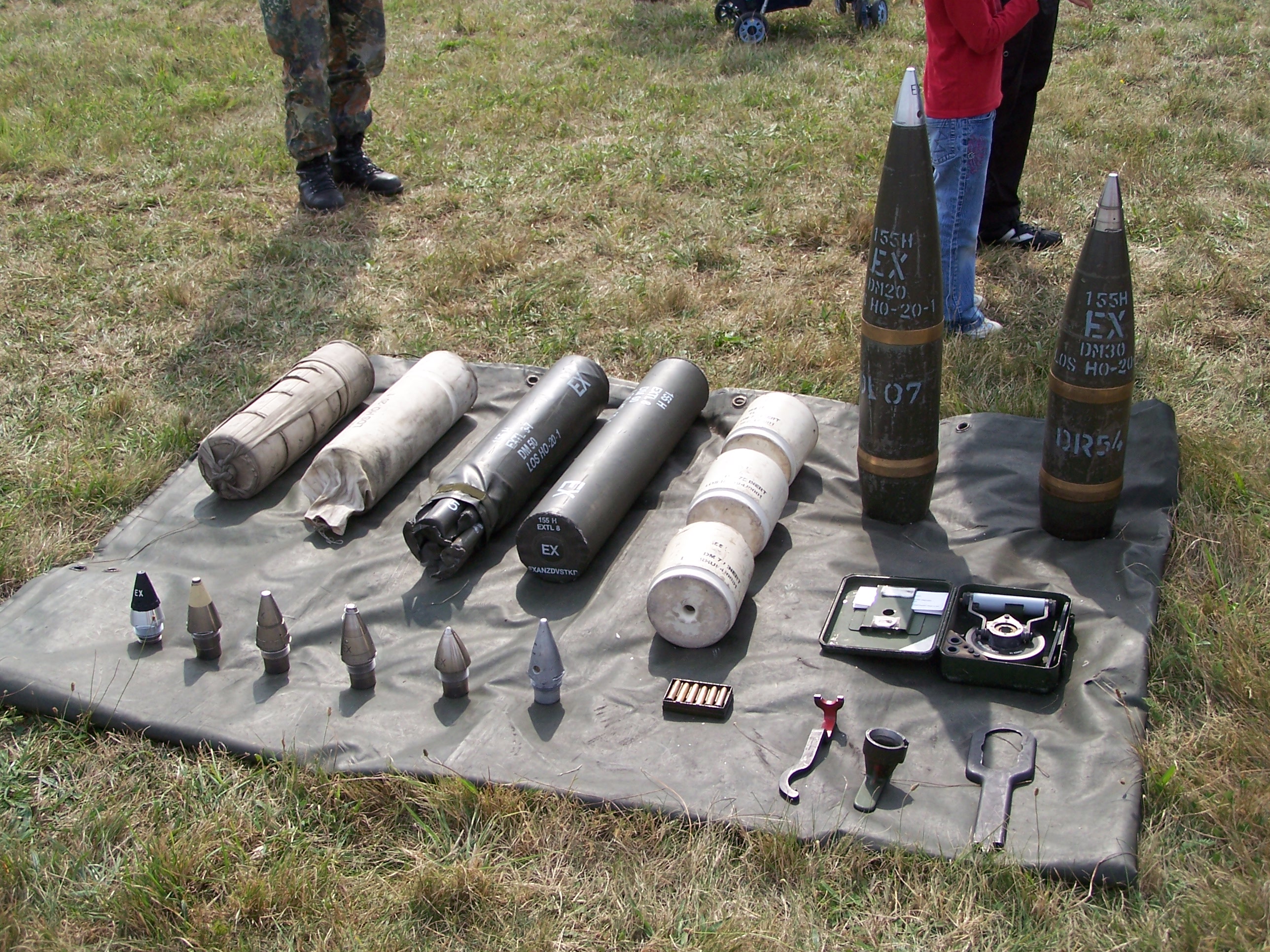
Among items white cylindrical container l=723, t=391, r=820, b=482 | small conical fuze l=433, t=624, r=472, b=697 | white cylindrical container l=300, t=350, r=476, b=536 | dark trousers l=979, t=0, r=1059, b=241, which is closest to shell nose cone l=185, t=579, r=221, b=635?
white cylindrical container l=300, t=350, r=476, b=536

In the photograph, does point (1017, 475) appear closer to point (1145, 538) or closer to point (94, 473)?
point (1145, 538)

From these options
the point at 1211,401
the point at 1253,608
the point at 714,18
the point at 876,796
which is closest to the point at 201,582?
the point at 876,796

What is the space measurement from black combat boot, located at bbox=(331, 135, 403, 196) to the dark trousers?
414 centimetres

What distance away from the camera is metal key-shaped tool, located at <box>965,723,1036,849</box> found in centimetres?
296

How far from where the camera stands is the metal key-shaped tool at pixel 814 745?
319 centimetres

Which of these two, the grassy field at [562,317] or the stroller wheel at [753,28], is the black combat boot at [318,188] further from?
the stroller wheel at [753,28]

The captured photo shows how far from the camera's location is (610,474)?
4387mm

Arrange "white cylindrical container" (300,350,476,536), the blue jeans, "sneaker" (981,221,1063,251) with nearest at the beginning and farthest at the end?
"white cylindrical container" (300,350,476,536), the blue jeans, "sneaker" (981,221,1063,251)

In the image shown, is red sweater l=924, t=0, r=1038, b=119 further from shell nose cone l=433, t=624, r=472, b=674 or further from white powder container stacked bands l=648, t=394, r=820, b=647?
shell nose cone l=433, t=624, r=472, b=674

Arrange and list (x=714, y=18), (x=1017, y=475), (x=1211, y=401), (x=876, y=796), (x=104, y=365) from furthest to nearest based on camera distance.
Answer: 1. (x=714, y=18)
2. (x=104, y=365)
3. (x=1211, y=401)
4. (x=1017, y=475)
5. (x=876, y=796)

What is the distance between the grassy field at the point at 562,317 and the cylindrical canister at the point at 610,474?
655 millimetres

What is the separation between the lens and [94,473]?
4.94 m

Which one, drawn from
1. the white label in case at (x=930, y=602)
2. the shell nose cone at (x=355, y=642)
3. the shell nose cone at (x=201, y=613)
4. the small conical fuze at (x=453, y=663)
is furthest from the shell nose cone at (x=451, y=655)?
the white label in case at (x=930, y=602)

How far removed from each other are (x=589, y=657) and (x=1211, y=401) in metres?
3.07
